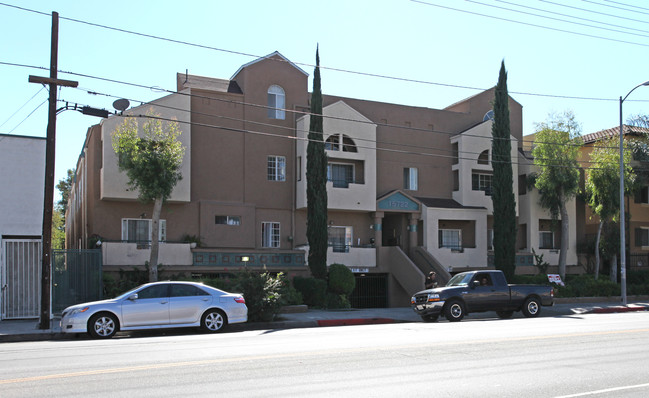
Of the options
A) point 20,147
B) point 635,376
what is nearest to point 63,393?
point 635,376

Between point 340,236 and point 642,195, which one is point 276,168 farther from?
point 642,195

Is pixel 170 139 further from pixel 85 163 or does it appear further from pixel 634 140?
pixel 634 140

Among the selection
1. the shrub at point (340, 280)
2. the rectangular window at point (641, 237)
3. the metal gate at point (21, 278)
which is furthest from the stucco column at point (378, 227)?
the rectangular window at point (641, 237)

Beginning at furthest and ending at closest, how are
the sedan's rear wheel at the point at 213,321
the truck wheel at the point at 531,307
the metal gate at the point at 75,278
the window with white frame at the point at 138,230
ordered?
1. the window with white frame at the point at 138,230
2. the truck wheel at the point at 531,307
3. the metal gate at the point at 75,278
4. the sedan's rear wheel at the point at 213,321

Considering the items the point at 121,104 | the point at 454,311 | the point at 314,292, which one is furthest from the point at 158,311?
the point at 314,292

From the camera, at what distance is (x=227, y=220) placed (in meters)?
29.8

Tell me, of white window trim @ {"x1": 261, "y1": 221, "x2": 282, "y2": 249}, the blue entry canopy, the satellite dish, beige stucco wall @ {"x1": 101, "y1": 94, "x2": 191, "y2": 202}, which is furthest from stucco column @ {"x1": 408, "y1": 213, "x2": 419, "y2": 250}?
the satellite dish

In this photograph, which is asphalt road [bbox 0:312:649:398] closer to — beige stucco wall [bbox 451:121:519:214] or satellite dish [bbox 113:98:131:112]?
satellite dish [bbox 113:98:131:112]

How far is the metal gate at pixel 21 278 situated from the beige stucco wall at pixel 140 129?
222 inches

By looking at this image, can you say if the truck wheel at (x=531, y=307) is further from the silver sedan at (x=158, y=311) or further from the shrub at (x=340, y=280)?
the silver sedan at (x=158, y=311)

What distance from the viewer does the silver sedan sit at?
16234 mm

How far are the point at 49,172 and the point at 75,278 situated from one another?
4.54m

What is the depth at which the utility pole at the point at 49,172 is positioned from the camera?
59.1 ft

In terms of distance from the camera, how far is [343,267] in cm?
2825
